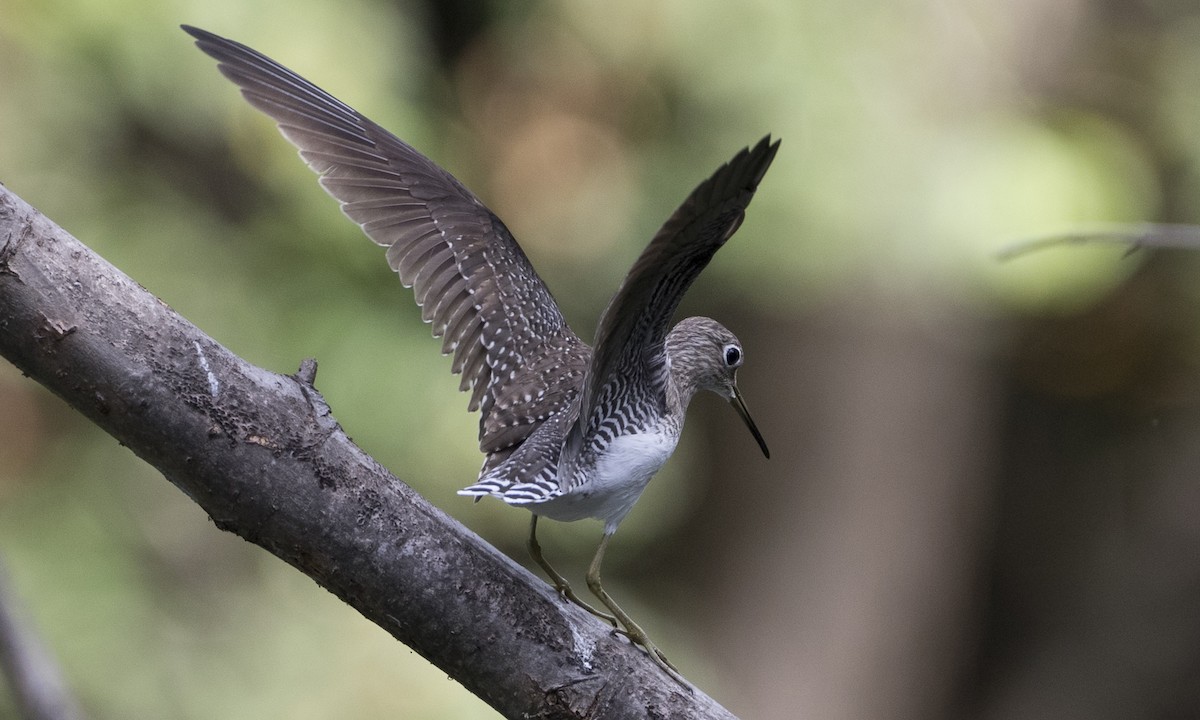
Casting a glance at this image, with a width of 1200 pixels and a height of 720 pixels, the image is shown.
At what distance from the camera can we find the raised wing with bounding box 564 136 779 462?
227cm

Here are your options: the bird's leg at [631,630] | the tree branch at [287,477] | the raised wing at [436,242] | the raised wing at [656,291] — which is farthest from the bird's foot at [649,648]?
the raised wing at [436,242]

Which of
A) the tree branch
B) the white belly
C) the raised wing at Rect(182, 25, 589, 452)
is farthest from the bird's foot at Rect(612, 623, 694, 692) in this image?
the raised wing at Rect(182, 25, 589, 452)

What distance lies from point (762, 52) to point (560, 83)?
1243mm

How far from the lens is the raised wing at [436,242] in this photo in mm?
3619

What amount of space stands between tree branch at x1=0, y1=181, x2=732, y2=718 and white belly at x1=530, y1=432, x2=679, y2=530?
1.17 feet

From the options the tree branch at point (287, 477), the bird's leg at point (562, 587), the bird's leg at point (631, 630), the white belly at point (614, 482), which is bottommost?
the tree branch at point (287, 477)

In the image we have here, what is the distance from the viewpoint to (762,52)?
5.57m

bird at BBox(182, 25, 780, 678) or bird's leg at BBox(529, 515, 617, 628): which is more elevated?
bird at BBox(182, 25, 780, 678)

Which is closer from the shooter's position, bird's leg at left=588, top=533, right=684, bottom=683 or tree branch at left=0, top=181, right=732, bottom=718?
tree branch at left=0, top=181, right=732, bottom=718

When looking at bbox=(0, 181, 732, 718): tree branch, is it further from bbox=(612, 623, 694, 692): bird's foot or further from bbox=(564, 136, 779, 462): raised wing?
bbox=(564, 136, 779, 462): raised wing

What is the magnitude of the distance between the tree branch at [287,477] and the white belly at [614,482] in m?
0.36

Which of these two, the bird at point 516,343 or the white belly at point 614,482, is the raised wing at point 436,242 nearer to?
the bird at point 516,343

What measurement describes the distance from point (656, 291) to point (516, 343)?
3.40 feet

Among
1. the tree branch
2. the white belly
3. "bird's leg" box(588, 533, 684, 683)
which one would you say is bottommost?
the tree branch
